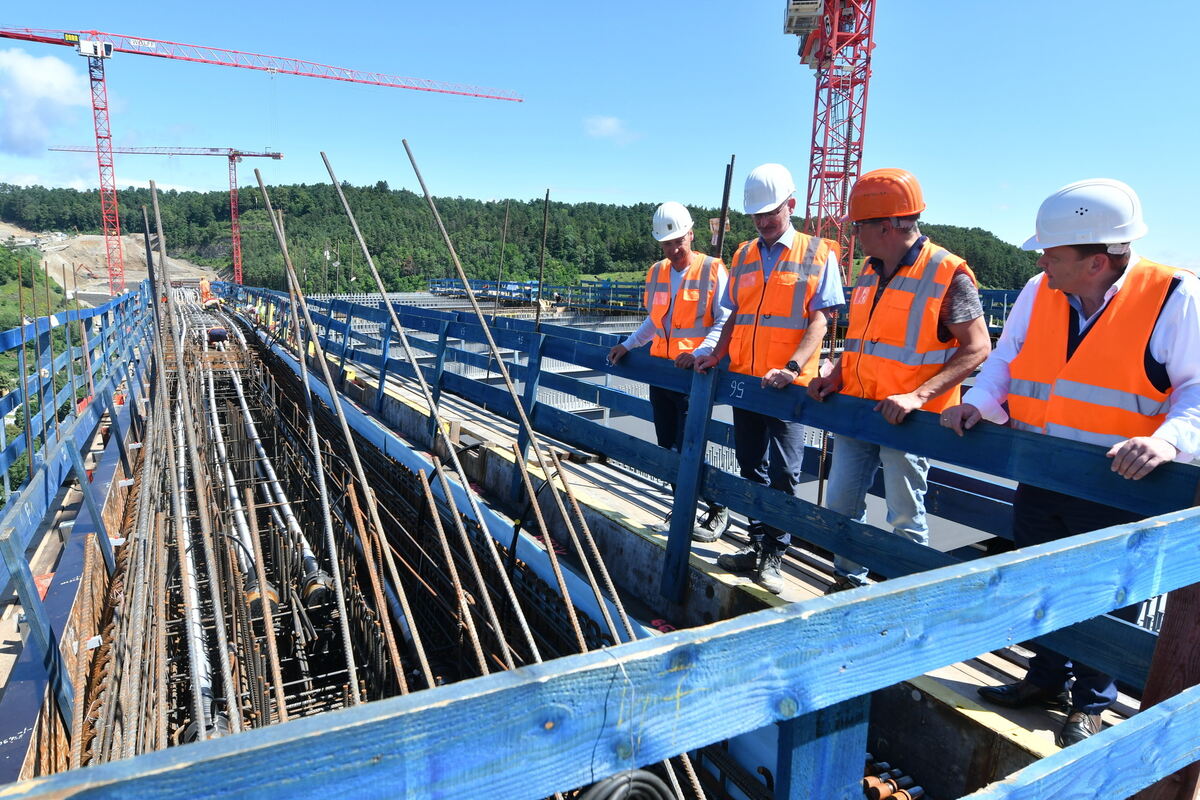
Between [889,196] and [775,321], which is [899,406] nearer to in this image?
[889,196]

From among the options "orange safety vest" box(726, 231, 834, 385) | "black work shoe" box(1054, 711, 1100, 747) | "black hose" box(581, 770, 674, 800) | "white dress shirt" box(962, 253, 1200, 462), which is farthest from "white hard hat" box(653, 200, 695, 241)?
"black hose" box(581, 770, 674, 800)

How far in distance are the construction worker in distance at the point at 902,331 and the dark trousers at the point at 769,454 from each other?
37 centimetres

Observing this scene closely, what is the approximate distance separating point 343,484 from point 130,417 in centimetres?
352

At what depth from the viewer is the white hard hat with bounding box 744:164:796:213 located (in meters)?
3.65

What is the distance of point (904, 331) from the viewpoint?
3.06 metres

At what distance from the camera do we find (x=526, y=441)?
5301 millimetres

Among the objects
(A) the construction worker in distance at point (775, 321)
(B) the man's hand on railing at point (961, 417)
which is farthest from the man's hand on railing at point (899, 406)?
(A) the construction worker in distance at point (775, 321)

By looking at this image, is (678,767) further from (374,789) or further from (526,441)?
(526,441)

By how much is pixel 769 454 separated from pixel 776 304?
772 mm

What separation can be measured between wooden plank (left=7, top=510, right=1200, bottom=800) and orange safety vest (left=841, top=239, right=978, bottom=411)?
66.6 inches

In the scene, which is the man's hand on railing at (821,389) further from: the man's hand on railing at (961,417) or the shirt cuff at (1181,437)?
the shirt cuff at (1181,437)

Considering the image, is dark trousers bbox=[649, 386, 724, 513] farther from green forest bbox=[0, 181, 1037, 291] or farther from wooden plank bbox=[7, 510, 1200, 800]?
green forest bbox=[0, 181, 1037, 291]

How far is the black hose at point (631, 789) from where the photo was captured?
5.27ft

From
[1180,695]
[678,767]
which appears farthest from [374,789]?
[678,767]
